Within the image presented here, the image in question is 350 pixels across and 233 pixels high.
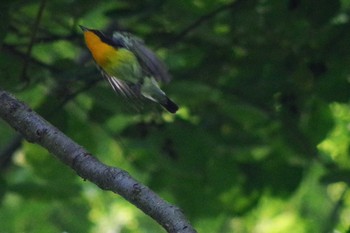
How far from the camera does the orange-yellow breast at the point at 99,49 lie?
2570 mm

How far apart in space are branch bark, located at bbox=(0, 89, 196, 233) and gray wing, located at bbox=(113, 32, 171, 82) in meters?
0.43

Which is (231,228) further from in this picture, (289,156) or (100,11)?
(100,11)

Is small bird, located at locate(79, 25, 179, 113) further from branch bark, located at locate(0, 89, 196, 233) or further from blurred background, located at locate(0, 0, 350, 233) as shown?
blurred background, located at locate(0, 0, 350, 233)

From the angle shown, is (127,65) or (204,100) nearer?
(127,65)

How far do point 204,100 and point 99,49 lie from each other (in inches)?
60.1

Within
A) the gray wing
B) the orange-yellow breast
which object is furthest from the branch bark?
the gray wing

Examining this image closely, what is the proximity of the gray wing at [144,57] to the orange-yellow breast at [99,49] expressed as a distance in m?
0.08

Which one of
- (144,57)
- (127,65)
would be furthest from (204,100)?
(127,65)

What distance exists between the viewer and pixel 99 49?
257 centimetres

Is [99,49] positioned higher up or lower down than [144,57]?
lower down

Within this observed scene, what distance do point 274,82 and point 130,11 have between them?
728mm

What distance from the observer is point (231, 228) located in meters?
4.91

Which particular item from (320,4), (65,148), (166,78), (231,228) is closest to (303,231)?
(231,228)

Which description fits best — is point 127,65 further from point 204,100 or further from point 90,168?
point 204,100
